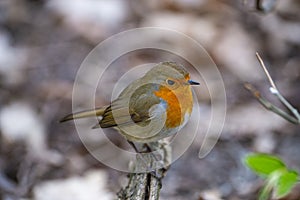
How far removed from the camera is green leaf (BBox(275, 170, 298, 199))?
251cm

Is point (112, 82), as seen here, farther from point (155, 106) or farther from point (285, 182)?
point (285, 182)

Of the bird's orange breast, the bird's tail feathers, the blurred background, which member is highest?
the blurred background

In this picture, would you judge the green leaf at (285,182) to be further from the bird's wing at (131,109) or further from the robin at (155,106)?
the bird's wing at (131,109)

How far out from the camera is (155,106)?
2879 millimetres

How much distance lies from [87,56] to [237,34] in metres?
1.39

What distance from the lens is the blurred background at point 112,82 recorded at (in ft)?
14.1

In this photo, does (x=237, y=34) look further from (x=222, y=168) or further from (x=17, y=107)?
(x=17, y=107)

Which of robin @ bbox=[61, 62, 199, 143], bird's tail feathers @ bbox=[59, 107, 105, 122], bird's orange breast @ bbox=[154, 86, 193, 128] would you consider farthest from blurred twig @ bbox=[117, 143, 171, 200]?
bird's tail feathers @ bbox=[59, 107, 105, 122]

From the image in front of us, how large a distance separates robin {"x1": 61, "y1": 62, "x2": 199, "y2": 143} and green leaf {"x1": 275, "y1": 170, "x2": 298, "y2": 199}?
51cm

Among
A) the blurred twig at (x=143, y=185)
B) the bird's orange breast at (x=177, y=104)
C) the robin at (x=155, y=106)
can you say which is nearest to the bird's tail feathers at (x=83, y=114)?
the robin at (x=155, y=106)

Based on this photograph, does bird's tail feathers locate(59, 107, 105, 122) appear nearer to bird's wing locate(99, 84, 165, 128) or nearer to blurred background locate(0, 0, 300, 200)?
A: bird's wing locate(99, 84, 165, 128)

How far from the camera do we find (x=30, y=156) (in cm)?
460

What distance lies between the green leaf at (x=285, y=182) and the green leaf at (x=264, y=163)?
3.9 inches

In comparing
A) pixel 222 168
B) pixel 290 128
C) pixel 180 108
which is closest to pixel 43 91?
pixel 222 168
